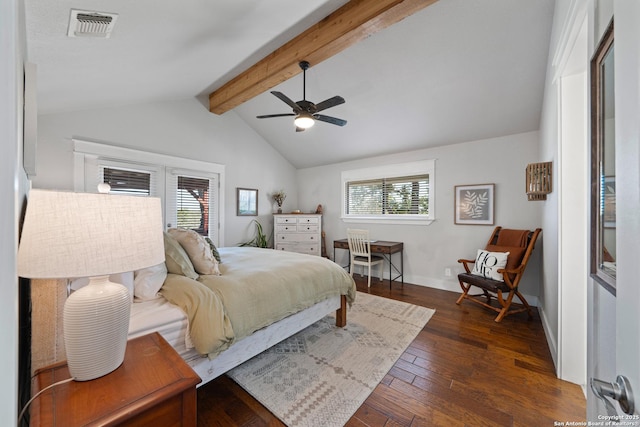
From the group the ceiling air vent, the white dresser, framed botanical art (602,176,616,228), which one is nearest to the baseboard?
framed botanical art (602,176,616,228)

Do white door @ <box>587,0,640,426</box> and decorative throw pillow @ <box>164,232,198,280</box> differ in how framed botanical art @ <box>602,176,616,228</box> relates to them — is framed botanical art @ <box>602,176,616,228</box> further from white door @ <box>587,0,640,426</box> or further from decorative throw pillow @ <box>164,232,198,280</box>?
decorative throw pillow @ <box>164,232,198,280</box>

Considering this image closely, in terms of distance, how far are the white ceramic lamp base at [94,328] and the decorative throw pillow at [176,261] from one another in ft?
2.95

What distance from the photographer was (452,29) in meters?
2.36

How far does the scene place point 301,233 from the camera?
5051 mm

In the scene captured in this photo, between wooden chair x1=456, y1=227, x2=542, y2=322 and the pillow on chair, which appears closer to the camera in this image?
wooden chair x1=456, y1=227, x2=542, y2=322

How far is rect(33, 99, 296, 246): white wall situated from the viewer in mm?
2971

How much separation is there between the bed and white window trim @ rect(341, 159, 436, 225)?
228 centimetres

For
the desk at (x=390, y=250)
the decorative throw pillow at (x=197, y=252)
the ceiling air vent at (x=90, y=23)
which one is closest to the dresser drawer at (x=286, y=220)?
the desk at (x=390, y=250)

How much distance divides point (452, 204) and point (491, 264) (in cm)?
115

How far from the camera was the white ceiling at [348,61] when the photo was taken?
5.95ft

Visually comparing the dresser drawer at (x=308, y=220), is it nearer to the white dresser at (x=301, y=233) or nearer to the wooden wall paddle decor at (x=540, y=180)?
the white dresser at (x=301, y=233)

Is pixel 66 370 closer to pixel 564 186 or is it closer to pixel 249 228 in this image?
pixel 564 186

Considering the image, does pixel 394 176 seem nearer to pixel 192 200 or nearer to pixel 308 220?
pixel 308 220

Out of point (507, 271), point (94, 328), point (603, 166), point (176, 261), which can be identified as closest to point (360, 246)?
point (507, 271)
